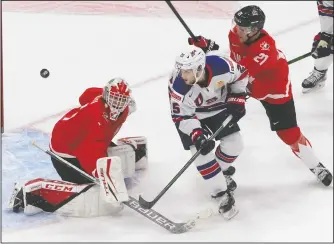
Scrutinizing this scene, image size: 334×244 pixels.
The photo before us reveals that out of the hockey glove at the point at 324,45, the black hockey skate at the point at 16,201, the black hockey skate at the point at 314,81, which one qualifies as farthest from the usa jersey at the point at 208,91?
the black hockey skate at the point at 314,81

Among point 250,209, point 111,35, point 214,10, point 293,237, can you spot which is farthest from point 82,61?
point 293,237

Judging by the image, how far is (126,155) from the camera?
296 cm

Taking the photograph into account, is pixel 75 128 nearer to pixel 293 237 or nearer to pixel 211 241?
pixel 211 241

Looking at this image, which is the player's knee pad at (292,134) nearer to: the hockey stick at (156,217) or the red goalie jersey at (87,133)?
the hockey stick at (156,217)

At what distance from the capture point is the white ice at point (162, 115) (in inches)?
105

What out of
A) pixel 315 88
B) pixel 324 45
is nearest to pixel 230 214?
pixel 324 45

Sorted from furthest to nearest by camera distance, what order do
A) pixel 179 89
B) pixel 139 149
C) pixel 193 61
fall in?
pixel 139 149
pixel 179 89
pixel 193 61

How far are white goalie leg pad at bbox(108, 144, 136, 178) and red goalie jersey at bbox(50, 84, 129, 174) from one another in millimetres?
132

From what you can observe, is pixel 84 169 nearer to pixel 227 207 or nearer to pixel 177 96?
pixel 177 96

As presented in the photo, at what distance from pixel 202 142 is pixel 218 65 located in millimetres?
335

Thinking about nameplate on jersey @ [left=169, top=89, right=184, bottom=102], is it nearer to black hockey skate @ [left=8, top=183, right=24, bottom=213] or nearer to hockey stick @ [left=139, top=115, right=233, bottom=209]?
hockey stick @ [left=139, top=115, right=233, bottom=209]

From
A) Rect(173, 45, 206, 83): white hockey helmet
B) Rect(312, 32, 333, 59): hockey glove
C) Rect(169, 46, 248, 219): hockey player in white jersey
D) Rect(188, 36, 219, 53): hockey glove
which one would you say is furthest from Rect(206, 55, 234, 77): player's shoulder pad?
Rect(312, 32, 333, 59): hockey glove

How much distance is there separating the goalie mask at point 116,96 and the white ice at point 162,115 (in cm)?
42

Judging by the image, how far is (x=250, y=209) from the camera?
2.83 metres
